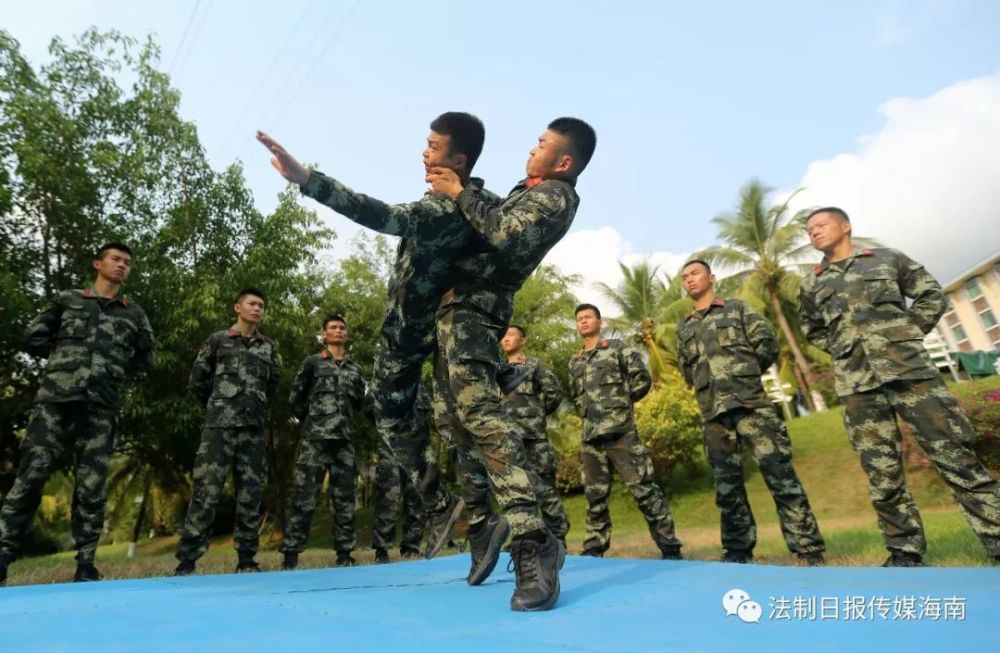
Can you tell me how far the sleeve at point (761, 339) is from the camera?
4.33 metres

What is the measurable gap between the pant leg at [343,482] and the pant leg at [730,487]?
143 inches

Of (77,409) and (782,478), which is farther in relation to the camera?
(77,409)

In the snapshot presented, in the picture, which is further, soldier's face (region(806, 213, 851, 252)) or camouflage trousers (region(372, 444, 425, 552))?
camouflage trousers (region(372, 444, 425, 552))

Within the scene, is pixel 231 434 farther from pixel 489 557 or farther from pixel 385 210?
pixel 385 210

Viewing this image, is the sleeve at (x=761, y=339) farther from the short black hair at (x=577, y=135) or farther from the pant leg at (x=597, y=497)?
the short black hair at (x=577, y=135)

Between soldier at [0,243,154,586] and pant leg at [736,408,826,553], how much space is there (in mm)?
4664

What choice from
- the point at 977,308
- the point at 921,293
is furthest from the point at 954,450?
the point at 977,308

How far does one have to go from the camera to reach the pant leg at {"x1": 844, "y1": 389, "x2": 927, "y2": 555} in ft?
10.7

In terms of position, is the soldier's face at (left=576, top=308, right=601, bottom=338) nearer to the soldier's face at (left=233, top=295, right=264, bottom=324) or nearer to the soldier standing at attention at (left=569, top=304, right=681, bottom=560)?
the soldier standing at attention at (left=569, top=304, right=681, bottom=560)

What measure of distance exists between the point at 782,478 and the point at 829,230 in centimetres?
167

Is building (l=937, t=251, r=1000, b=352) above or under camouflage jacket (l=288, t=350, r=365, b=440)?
above

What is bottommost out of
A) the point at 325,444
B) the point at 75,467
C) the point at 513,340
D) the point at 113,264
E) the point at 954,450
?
the point at 954,450

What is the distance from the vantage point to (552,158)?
2793 mm

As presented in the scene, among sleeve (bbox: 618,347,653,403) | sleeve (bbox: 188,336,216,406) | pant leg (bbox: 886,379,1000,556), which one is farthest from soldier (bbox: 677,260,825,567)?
sleeve (bbox: 188,336,216,406)
